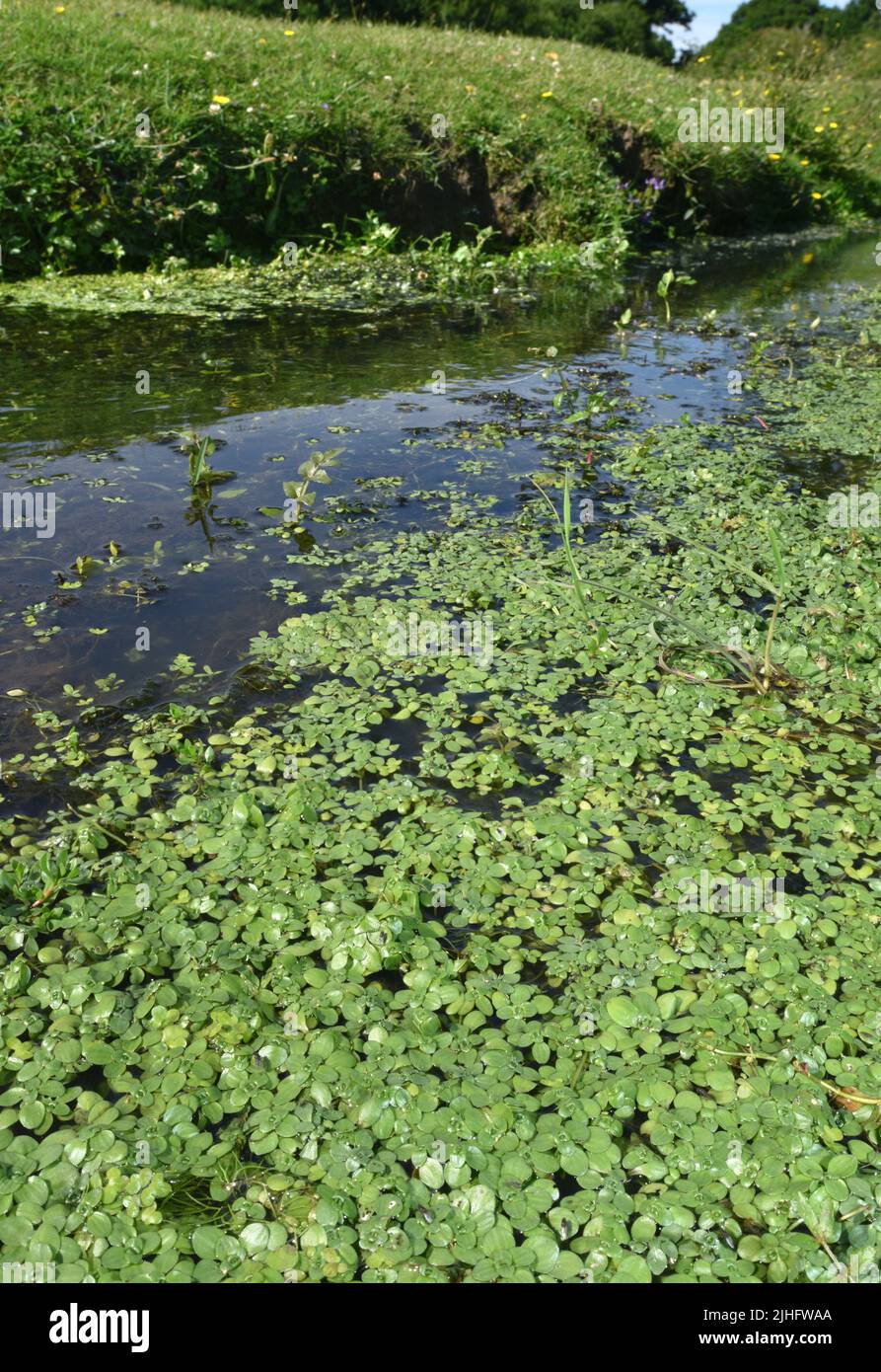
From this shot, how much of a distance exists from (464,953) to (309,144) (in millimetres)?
9818

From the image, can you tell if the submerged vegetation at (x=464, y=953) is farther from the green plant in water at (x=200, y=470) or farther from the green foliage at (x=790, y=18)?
the green foliage at (x=790, y=18)

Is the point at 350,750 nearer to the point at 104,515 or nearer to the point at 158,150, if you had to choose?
the point at 104,515

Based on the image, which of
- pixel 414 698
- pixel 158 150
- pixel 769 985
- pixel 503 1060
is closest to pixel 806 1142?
pixel 769 985

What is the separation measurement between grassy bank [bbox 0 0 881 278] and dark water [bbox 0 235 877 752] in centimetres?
174

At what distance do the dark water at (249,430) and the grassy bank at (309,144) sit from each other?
1.74m

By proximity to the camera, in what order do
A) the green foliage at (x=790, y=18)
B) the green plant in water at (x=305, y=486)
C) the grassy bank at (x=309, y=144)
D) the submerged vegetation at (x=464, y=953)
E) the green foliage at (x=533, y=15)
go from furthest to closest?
the green foliage at (x=790, y=18)
the green foliage at (x=533, y=15)
the grassy bank at (x=309, y=144)
the green plant in water at (x=305, y=486)
the submerged vegetation at (x=464, y=953)

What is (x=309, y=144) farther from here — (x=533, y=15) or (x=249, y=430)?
(x=533, y=15)

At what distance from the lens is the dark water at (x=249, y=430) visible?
3980 mm

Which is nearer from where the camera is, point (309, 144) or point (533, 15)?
point (309, 144)

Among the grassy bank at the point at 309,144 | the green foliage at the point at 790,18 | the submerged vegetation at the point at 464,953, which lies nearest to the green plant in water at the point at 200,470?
the submerged vegetation at the point at 464,953

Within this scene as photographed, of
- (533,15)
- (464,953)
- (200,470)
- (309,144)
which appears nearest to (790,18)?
(533,15)

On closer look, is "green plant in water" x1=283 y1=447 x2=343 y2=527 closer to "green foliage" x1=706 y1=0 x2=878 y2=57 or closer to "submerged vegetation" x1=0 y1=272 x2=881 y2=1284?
"submerged vegetation" x1=0 y1=272 x2=881 y2=1284

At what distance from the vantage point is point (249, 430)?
19.5ft
